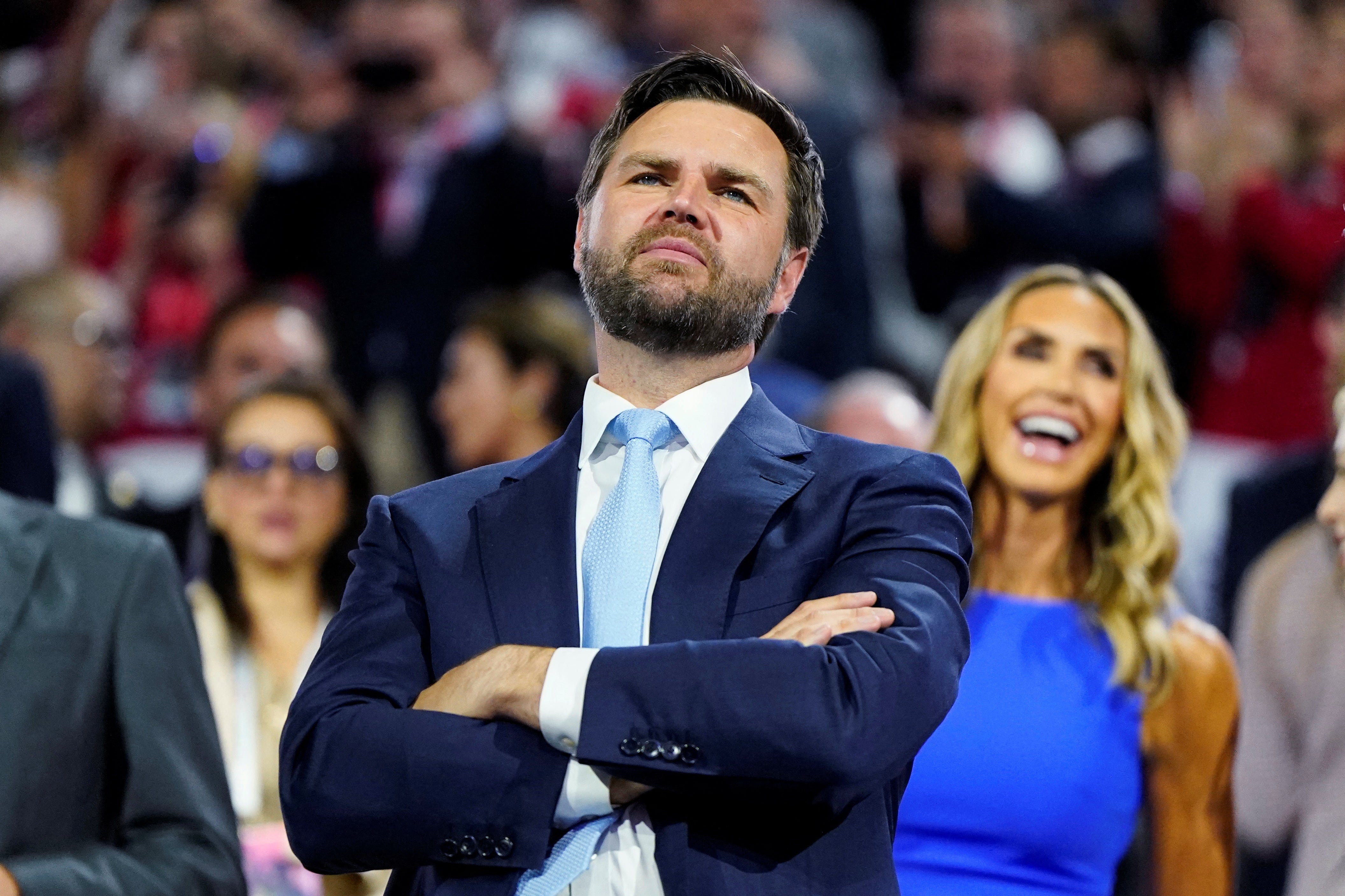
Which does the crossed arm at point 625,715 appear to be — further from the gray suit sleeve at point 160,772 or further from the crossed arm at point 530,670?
the gray suit sleeve at point 160,772

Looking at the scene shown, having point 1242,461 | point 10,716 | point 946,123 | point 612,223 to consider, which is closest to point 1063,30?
point 946,123

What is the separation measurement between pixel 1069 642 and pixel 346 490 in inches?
73.4

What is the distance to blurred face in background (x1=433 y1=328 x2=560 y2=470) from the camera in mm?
5320

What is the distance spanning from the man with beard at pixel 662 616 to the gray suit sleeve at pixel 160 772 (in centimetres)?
39

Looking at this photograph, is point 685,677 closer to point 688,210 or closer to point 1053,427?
point 688,210

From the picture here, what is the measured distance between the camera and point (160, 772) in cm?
254

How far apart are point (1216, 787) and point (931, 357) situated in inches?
116

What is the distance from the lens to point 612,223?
2.45 meters

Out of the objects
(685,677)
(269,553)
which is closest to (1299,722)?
(685,677)

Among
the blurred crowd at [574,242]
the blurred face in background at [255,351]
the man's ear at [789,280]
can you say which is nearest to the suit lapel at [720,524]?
the man's ear at [789,280]

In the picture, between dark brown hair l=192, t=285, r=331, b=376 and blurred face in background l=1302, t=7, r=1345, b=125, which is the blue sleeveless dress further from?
dark brown hair l=192, t=285, r=331, b=376

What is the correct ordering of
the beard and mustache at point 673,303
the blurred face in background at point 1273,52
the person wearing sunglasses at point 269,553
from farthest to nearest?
the blurred face in background at point 1273,52 < the person wearing sunglasses at point 269,553 < the beard and mustache at point 673,303

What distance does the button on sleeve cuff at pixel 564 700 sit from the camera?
6.75 feet

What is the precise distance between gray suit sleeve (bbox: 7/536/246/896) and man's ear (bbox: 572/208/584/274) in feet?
2.52
